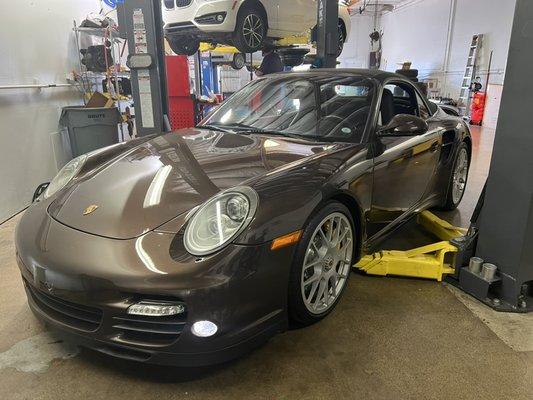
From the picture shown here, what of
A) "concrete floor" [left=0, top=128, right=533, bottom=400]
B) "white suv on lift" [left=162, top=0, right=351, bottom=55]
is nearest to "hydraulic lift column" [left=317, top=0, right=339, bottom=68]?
"white suv on lift" [left=162, top=0, right=351, bottom=55]

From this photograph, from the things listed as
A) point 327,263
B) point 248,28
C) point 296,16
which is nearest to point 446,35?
point 296,16

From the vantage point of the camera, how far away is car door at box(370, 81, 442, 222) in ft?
7.84

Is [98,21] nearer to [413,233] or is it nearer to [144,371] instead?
[413,233]

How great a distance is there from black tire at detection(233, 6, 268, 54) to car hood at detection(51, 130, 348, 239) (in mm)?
3745

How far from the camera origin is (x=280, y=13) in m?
6.22

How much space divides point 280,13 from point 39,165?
3.98 meters

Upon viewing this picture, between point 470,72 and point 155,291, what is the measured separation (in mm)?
13808

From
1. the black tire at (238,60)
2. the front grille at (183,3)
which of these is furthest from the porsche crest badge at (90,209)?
the black tire at (238,60)

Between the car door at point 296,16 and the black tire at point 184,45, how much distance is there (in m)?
1.41

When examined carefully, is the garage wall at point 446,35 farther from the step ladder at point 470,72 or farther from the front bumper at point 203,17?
the front bumper at point 203,17

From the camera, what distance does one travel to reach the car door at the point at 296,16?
20.6 ft

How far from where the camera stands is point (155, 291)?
141 centimetres

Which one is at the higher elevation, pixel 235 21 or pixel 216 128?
pixel 235 21

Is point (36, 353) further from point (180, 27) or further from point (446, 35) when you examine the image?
point (446, 35)
